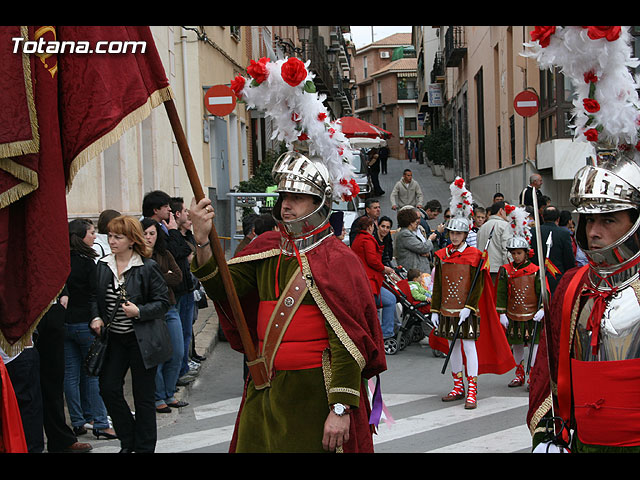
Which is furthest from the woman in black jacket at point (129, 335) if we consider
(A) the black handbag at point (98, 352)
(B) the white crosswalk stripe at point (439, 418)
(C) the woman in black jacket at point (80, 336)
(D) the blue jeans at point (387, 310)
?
(D) the blue jeans at point (387, 310)

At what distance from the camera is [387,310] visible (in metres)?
10.7

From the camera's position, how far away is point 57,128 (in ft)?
9.10

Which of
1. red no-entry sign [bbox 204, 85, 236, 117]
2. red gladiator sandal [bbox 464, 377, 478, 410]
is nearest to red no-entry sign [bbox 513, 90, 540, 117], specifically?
red gladiator sandal [bbox 464, 377, 478, 410]

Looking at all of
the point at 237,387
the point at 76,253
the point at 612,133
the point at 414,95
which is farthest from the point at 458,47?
the point at 414,95

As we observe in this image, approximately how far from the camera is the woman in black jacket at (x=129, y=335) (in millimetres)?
5613

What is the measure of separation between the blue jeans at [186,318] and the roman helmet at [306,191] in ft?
14.1

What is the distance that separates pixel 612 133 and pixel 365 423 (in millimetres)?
1827

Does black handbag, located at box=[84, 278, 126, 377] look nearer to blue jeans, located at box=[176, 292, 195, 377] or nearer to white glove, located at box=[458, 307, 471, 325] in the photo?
blue jeans, located at box=[176, 292, 195, 377]

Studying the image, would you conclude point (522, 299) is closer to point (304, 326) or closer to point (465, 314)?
point (465, 314)

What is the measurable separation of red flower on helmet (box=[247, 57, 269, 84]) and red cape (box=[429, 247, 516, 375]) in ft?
14.3

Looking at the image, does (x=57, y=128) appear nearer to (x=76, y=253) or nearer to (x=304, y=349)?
(x=304, y=349)

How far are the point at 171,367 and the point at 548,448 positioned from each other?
500 centimetres

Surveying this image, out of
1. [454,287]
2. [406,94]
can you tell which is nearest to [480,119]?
[454,287]

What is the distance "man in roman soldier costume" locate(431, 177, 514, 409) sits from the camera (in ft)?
26.8
